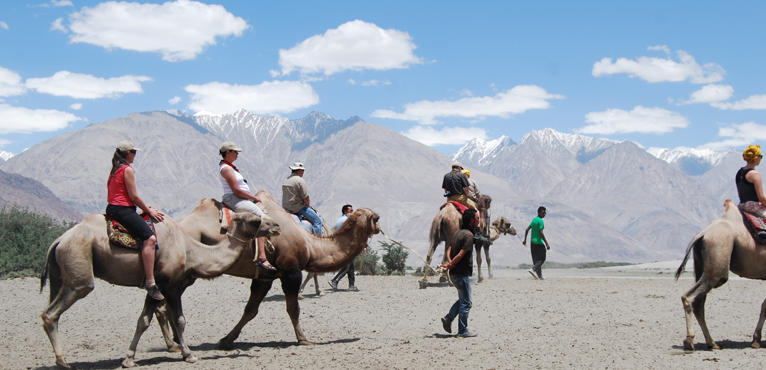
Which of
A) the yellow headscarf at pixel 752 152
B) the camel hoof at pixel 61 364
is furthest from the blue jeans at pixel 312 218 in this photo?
the yellow headscarf at pixel 752 152

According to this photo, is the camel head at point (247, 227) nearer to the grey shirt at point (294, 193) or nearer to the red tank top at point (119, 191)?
the red tank top at point (119, 191)

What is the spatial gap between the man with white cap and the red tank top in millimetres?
3990

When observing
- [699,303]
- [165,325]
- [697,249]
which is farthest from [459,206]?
[165,325]

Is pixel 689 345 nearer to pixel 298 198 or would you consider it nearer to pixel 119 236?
pixel 298 198

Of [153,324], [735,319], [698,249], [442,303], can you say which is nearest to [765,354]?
[698,249]

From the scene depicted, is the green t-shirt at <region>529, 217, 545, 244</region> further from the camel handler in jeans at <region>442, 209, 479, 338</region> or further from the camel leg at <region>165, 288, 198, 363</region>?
the camel leg at <region>165, 288, 198, 363</region>

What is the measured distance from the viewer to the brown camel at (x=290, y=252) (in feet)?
34.0

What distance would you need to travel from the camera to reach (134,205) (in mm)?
9094

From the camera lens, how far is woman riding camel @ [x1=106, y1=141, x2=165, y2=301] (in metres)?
8.84

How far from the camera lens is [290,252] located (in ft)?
34.4

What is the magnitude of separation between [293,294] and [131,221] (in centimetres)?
277

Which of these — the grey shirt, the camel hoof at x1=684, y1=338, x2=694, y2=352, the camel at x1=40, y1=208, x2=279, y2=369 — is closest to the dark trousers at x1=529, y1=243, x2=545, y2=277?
the grey shirt

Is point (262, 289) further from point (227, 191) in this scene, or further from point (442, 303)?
point (442, 303)

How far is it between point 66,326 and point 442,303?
7.43 metres
